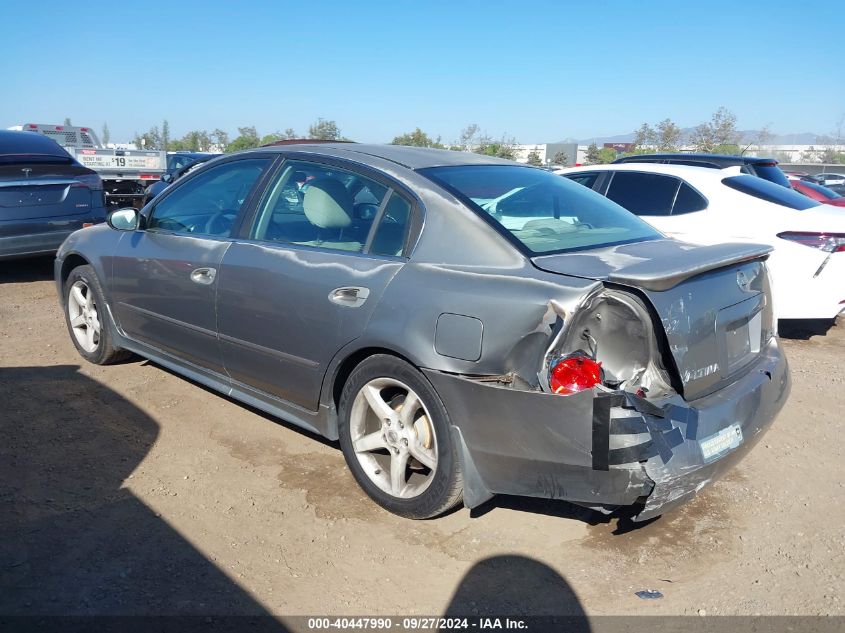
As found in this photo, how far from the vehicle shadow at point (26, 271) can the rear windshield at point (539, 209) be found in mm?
6807

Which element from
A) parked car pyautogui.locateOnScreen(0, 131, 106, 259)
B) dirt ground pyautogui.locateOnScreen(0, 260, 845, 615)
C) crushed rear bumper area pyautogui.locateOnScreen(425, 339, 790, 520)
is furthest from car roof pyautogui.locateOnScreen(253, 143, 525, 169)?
parked car pyautogui.locateOnScreen(0, 131, 106, 259)

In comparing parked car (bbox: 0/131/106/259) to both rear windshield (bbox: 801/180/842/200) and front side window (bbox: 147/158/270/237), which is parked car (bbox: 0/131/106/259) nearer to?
front side window (bbox: 147/158/270/237)

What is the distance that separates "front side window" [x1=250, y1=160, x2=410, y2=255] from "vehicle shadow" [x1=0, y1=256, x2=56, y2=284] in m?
5.89

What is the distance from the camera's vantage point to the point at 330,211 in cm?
375

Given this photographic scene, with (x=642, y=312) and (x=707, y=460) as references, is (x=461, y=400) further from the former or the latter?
(x=707, y=460)

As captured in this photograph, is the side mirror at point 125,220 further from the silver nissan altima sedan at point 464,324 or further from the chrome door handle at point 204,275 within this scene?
the chrome door handle at point 204,275

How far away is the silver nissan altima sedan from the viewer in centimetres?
273

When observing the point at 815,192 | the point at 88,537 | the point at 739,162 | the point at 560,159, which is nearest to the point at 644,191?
the point at 739,162

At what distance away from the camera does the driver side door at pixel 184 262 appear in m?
4.11

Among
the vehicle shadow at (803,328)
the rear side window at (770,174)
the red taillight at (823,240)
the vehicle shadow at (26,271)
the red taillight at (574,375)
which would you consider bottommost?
the vehicle shadow at (803,328)

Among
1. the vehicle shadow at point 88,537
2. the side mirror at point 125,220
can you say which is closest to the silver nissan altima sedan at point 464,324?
the side mirror at point 125,220

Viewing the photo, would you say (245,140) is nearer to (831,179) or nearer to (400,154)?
(831,179)

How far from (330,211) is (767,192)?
463cm

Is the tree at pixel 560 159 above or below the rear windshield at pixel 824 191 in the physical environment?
above
